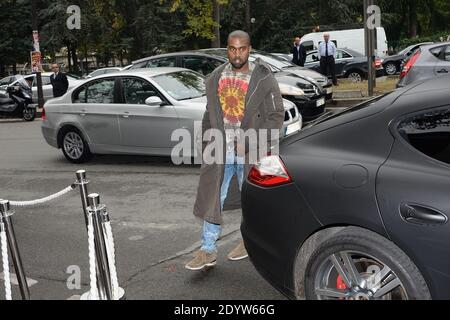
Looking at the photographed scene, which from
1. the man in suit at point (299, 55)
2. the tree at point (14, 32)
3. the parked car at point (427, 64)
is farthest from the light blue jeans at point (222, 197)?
the tree at point (14, 32)

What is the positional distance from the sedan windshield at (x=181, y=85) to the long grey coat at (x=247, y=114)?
4.22 meters

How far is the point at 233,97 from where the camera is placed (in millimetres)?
4449

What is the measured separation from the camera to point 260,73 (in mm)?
4422

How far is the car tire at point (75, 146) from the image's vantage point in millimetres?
9586

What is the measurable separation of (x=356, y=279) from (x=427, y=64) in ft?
27.8

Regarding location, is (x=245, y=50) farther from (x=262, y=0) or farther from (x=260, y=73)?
(x=262, y=0)

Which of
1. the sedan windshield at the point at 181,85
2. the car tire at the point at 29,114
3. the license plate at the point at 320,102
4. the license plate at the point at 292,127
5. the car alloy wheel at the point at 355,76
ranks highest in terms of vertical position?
the sedan windshield at the point at 181,85

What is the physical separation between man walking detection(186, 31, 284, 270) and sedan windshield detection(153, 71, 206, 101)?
4.21 m

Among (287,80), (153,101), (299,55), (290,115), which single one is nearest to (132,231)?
(153,101)

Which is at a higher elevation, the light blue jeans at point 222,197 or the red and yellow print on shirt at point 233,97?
the red and yellow print on shirt at point 233,97

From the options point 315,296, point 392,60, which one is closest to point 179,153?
point 315,296

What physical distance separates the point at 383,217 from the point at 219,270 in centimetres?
197

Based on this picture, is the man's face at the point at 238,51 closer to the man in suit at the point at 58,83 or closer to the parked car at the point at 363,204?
the parked car at the point at 363,204

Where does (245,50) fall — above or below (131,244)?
above
